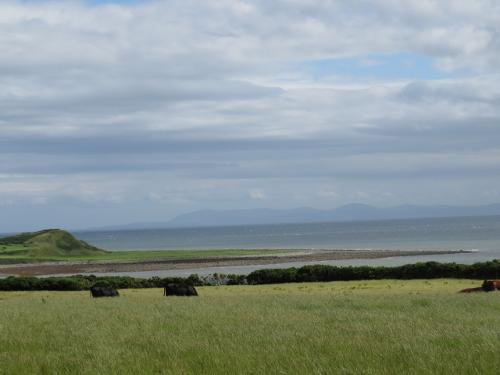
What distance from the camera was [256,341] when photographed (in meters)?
14.4

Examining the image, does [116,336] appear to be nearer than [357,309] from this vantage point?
Yes

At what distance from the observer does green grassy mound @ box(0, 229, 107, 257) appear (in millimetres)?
149812

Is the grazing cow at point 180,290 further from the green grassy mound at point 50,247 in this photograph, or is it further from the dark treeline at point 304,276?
the green grassy mound at point 50,247

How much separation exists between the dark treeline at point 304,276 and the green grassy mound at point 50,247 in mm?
→ 91497

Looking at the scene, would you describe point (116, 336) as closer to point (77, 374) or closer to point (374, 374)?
point (77, 374)

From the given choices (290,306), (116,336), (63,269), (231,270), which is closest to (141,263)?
(63,269)

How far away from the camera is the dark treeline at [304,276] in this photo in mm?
54844

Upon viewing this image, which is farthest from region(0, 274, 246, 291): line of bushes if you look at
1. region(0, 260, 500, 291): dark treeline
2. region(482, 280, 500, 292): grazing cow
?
region(482, 280, 500, 292): grazing cow

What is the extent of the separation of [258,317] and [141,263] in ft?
332

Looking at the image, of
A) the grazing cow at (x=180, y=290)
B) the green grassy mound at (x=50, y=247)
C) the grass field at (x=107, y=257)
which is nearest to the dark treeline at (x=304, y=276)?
the grazing cow at (x=180, y=290)

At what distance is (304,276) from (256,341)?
45.8 metres

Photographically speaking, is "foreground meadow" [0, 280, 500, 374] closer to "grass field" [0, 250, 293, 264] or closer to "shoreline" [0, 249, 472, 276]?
"shoreline" [0, 249, 472, 276]

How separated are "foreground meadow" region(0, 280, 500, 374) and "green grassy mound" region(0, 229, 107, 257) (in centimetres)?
13074

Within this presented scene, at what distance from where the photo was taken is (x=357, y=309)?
2312cm
